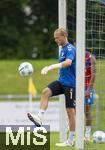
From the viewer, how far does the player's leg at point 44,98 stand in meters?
12.9

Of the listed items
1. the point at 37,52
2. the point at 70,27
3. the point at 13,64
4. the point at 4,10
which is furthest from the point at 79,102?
the point at 4,10

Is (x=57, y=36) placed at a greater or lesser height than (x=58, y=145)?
greater

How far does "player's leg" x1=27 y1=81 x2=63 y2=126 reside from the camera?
42.4ft

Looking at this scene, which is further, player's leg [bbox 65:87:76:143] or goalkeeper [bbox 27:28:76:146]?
player's leg [bbox 65:87:76:143]

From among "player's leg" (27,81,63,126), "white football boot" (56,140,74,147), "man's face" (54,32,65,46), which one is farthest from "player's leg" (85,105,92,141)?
"man's face" (54,32,65,46)

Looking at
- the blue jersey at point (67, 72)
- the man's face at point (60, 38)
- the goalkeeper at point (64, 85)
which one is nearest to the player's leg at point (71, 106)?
the goalkeeper at point (64, 85)

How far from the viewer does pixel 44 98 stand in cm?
1297

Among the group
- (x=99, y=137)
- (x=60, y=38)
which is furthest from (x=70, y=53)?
(x=99, y=137)

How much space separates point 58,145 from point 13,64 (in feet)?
75.1

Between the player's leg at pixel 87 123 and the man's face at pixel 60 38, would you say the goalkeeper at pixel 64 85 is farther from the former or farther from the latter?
the player's leg at pixel 87 123

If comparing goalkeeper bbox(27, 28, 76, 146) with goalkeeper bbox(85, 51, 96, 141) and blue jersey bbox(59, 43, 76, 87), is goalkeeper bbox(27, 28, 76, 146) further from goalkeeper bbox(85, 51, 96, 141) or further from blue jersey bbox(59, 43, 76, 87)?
goalkeeper bbox(85, 51, 96, 141)

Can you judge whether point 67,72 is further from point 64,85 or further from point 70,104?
point 70,104

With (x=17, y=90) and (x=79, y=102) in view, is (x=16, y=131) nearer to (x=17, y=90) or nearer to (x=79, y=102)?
(x=79, y=102)

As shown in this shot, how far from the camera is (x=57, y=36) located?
1298 centimetres
